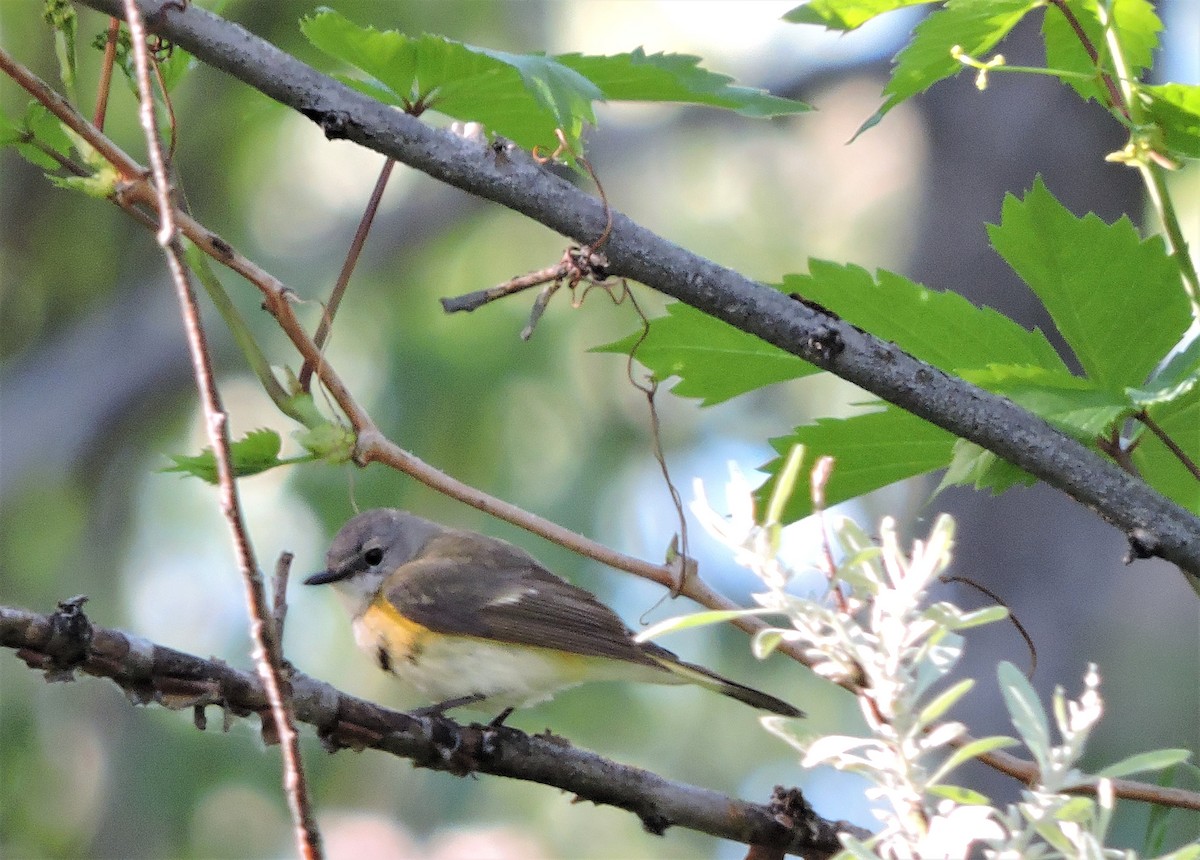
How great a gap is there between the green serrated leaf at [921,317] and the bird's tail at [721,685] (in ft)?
3.64

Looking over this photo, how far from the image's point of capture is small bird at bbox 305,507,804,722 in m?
2.70

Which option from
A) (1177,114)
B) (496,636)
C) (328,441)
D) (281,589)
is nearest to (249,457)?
(328,441)

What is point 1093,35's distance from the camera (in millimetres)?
1213

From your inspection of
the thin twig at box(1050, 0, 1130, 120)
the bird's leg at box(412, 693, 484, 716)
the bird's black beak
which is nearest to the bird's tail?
the bird's leg at box(412, 693, 484, 716)

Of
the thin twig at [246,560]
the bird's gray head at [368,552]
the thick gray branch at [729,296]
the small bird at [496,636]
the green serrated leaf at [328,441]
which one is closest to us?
the thin twig at [246,560]

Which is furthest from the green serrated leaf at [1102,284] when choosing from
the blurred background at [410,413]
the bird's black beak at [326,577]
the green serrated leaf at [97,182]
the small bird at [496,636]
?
the blurred background at [410,413]

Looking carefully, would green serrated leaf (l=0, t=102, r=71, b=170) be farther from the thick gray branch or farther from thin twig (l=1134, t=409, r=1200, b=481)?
thin twig (l=1134, t=409, r=1200, b=481)

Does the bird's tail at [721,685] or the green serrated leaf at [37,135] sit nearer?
the green serrated leaf at [37,135]

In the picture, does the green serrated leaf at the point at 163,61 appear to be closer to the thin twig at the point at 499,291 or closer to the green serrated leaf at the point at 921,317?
the thin twig at the point at 499,291

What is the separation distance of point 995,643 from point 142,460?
4486 mm

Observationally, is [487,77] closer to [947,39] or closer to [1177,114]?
[947,39]

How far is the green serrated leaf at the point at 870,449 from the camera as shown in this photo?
3.72 ft

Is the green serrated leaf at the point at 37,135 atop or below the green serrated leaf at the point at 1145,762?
atop

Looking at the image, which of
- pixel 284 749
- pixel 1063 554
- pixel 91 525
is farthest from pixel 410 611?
pixel 91 525
